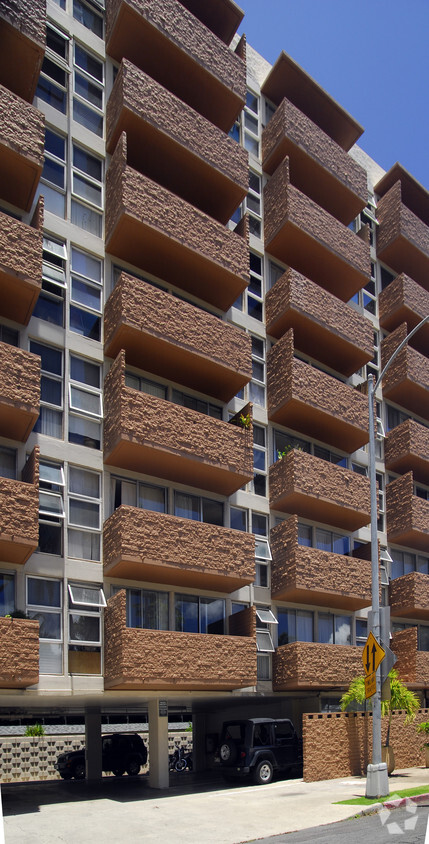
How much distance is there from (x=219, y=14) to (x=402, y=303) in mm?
14125

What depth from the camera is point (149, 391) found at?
87.7ft

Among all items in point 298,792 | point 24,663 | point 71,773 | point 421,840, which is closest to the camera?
point 421,840

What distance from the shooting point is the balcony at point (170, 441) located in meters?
23.6

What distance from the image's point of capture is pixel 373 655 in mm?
20094

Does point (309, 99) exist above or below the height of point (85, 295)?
above

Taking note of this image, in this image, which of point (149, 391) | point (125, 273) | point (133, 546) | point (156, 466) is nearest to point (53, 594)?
point (133, 546)

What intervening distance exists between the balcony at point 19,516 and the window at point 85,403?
2928 millimetres

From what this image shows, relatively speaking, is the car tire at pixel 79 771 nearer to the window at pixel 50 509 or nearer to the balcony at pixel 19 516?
the window at pixel 50 509

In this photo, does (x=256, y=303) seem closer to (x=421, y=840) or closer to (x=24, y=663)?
(x=24, y=663)

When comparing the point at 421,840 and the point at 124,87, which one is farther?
the point at 124,87

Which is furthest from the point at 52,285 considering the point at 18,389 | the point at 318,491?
the point at 318,491

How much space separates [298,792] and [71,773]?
11.9 meters

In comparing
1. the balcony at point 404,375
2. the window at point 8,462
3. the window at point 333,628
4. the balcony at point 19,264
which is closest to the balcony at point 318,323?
the balcony at point 404,375

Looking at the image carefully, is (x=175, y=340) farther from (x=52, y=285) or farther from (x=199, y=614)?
(x=199, y=614)
